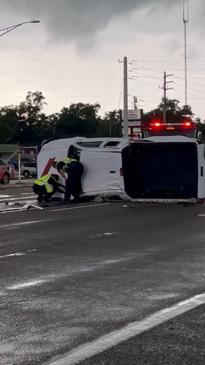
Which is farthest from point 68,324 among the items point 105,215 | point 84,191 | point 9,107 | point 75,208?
point 9,107

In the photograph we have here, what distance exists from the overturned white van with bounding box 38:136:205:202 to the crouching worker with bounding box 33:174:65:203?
93cm

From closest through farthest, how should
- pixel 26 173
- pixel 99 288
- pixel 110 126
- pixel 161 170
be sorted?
pixel 99 288 < pixel 161 170 < pixel 26 173 < pixel 110 126

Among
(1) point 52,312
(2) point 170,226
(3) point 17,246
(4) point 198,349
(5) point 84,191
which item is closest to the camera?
(4) point 198,349

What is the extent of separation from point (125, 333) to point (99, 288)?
2.02 metres

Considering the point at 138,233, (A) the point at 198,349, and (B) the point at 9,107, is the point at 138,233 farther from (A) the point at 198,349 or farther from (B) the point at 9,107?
(B) the point at 9,107

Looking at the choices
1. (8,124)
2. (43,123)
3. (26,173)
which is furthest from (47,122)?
Result: (26,173)

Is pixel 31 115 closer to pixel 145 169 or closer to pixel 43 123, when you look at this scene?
pixel 43 123

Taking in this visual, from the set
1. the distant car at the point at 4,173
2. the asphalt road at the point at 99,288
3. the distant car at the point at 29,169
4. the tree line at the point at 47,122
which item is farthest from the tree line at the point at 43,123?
the asphalt road at the point at 99,288

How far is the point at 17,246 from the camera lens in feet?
37.4

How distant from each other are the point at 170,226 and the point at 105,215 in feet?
9.76

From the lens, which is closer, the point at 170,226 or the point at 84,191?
the point at 170,226

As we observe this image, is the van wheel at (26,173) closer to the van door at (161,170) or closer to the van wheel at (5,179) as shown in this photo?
the van wheel at (5,179)

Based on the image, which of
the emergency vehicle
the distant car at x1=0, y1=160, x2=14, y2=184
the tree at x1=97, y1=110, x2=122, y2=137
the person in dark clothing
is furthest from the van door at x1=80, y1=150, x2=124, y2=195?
the tree at x1=97, y1=110, x2=122, y2=137

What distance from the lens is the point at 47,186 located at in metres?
20.8
